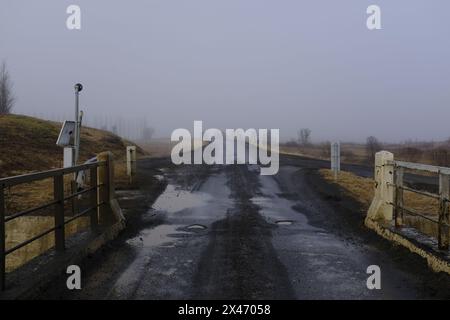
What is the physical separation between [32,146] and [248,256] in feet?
71.1

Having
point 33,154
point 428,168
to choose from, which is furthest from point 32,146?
point 428,168

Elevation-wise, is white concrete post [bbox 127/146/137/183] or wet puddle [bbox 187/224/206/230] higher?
white concrete post [bbox 127/146/137/183]

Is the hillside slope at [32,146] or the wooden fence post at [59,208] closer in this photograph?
the wooden fence post at [59,208]

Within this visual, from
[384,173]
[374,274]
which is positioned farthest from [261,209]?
[374,274]

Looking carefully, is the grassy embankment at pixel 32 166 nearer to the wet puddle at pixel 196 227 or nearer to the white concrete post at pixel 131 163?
the white concrete post at pixel 131 163

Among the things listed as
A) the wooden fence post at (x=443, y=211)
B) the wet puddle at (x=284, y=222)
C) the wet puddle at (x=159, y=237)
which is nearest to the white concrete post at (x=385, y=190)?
the wet puddle at (x=284, y=222)

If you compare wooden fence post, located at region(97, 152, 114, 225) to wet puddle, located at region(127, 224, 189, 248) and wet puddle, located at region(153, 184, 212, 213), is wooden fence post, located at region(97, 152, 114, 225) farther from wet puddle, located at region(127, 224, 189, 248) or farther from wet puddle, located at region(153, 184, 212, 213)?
wet puddle, located at region(153, 184, 212, 213)

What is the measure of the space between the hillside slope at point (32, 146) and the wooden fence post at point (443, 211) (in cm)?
1667

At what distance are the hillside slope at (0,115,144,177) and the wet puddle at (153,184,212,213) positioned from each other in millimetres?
8137

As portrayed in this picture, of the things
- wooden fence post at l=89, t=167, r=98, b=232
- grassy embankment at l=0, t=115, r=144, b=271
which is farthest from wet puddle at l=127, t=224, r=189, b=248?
grassy embankment at l=0, t=115, r=144, b=271

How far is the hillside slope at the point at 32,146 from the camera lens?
21675mm

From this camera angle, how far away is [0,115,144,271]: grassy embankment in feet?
38.8
